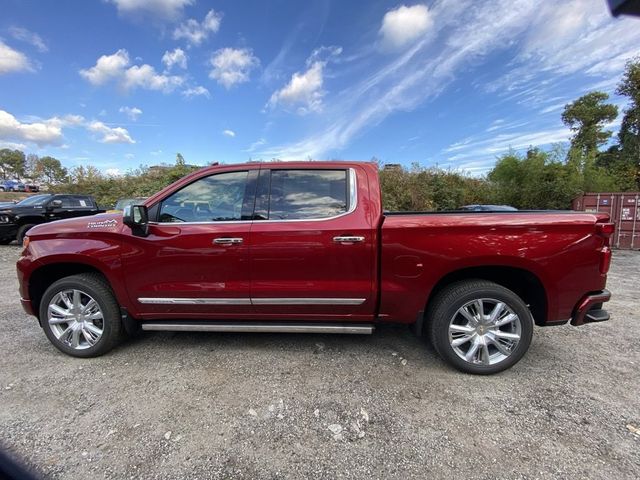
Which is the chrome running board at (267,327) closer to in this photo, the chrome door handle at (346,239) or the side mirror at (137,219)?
the chrome door handle at (346,239)

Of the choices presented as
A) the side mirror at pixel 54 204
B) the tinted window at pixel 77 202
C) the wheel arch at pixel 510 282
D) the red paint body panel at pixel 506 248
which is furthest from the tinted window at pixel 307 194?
the tinted window at pixel 77 202

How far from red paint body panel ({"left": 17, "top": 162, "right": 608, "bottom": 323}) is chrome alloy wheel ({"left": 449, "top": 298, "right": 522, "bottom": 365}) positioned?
1.15 ft

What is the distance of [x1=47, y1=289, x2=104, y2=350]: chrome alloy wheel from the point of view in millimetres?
3213

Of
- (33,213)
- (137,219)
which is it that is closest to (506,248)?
(137,219)

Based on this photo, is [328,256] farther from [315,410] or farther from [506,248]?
[506,248]

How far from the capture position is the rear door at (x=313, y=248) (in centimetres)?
289

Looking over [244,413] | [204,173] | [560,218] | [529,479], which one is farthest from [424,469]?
[204,173]

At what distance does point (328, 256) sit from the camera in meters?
2.90

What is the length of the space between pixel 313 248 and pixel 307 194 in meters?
0.54

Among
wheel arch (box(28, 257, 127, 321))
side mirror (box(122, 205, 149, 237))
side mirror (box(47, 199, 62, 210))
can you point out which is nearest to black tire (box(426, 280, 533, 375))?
side mirror (box(122, 205, 149, 237))

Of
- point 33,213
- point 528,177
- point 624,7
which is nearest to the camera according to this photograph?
point 624,7

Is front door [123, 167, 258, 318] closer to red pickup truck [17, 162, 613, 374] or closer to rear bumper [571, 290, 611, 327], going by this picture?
red pickup truck [17, 162, 613, 374]

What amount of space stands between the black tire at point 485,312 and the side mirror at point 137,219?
271 cm

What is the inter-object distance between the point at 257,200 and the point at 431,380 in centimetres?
220
